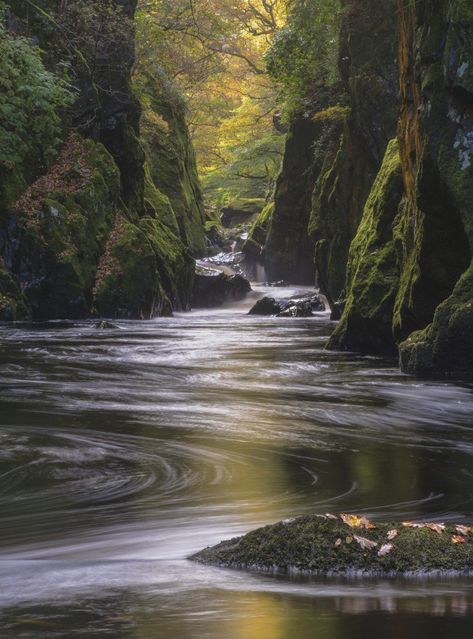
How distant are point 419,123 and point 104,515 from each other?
8180 millimetres

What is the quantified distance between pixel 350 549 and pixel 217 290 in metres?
25.0

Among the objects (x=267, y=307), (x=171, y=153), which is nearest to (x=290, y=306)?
(x=267, y=307)

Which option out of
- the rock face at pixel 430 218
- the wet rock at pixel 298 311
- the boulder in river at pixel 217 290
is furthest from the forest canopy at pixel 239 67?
the rock face at pixel 430 218

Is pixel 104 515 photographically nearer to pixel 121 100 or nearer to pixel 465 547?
pixel 465 547

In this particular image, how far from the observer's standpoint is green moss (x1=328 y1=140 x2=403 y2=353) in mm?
12773

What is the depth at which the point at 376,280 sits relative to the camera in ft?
42.4

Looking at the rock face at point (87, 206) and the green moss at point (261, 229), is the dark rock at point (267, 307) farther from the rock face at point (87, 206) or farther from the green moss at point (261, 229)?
the green moss at point (261, 229)

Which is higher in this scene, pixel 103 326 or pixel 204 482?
pixel 103 326

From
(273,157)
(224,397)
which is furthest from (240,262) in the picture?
(224,397)

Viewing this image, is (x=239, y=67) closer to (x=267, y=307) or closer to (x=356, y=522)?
(x=267, y=307)

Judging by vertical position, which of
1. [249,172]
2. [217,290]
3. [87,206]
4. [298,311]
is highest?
[249,172]

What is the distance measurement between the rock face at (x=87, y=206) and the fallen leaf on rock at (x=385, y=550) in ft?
51.5

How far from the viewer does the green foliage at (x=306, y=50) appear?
20.1 meters

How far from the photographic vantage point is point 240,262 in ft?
111
